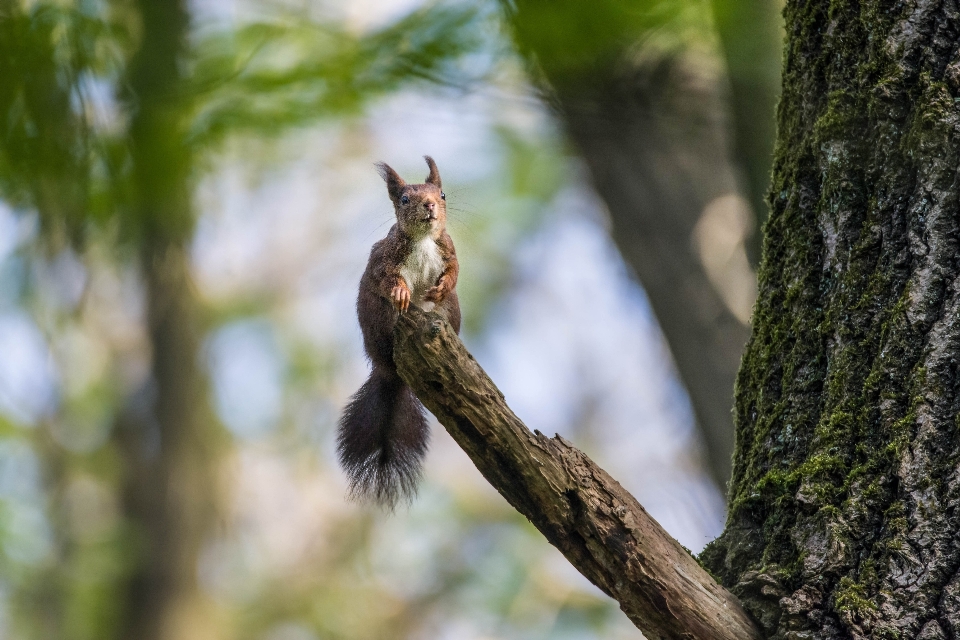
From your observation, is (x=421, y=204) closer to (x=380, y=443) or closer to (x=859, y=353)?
(x=380, y=443)

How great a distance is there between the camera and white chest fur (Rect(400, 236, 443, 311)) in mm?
2299

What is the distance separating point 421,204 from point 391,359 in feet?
1.65

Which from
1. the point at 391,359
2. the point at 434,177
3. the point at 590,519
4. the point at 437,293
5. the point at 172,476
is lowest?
the point at 590,519

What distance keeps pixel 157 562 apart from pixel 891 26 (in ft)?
21.9

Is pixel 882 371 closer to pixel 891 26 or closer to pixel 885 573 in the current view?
pixel 885 573

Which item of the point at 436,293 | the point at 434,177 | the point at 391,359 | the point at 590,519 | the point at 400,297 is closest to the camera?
the point at 590,519

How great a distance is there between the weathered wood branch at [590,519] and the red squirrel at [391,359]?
0.57 meters

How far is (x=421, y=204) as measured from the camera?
240 centimetres

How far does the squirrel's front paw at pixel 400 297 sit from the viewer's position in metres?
1.90

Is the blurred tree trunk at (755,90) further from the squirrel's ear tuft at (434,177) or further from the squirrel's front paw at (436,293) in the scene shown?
the squirrel's front paw at (436,293)

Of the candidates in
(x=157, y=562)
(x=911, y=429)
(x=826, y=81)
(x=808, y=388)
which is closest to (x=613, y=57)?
(x=826, y=81)

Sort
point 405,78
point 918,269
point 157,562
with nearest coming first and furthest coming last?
point 918,269 < point 405,78 < point 157,562

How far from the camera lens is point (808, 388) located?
1.69 m

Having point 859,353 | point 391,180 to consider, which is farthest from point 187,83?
point 859,353
